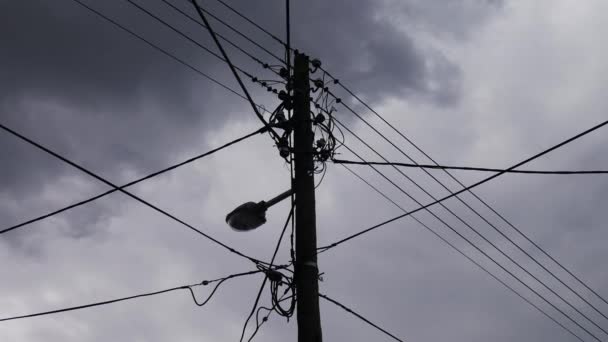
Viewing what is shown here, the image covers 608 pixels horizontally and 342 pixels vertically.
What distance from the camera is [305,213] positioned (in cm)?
688

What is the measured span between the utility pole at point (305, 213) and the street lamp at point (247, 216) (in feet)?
1.51

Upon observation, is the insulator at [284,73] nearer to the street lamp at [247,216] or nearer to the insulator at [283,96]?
the insulator at [283,96]

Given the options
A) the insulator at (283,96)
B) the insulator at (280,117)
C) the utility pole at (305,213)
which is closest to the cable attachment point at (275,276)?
the utility pole at (305,213)

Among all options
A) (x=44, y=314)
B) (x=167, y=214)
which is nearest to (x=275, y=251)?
(x=167, y=214)

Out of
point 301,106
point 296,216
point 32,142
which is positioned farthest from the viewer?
point 301,106

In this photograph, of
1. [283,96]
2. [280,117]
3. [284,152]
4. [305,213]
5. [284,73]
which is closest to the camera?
[305,213]

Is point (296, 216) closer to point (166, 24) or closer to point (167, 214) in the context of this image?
point (167, 214)

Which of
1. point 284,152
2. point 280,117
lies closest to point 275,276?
point 284,152

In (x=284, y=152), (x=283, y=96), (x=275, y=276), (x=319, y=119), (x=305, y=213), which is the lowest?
(x=275, y=276)

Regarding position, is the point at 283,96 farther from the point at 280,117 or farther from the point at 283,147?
the point at 283,147

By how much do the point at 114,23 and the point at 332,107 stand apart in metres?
3.41

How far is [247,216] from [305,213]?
0.72 metres

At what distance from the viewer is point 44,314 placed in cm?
773

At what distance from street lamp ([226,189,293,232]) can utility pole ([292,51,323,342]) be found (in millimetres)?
460
